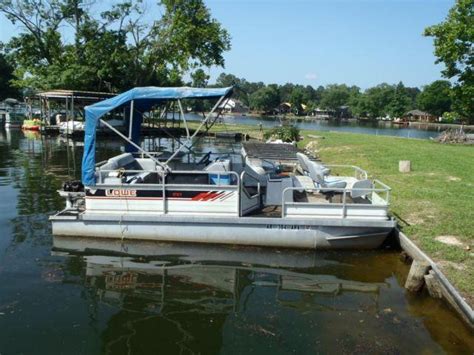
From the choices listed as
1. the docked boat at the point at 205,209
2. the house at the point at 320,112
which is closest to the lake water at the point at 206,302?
the docked boat at the point at 205,209

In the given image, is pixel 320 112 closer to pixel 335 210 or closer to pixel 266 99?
pixel 266 99

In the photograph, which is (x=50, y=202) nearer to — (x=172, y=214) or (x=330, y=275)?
(x=172, y=214)

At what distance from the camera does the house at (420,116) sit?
13761 cm

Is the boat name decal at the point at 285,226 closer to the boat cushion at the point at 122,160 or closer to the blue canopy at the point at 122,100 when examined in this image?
the blue canopy at the point at 122,100

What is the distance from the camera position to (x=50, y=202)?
14.9m

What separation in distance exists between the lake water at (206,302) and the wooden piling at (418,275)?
19 cm

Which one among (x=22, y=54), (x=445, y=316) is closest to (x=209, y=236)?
(x=445, y=316)

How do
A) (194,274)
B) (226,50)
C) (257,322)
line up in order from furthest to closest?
(226,50)
(194,274)
(257,322)

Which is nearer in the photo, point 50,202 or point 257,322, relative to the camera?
point 257,322

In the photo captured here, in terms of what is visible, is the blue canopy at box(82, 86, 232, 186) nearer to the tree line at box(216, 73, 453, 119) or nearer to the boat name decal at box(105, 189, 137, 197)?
the boat name decal at box(105, 189, 137, 197)

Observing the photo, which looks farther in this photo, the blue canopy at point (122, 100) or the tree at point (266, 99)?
the tree at point (266, 99)

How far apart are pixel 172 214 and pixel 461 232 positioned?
6735mm

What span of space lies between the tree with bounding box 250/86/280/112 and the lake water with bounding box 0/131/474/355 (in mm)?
154276

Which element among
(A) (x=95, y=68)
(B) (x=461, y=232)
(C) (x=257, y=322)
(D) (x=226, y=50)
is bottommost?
(C) (x=257, y=322)
